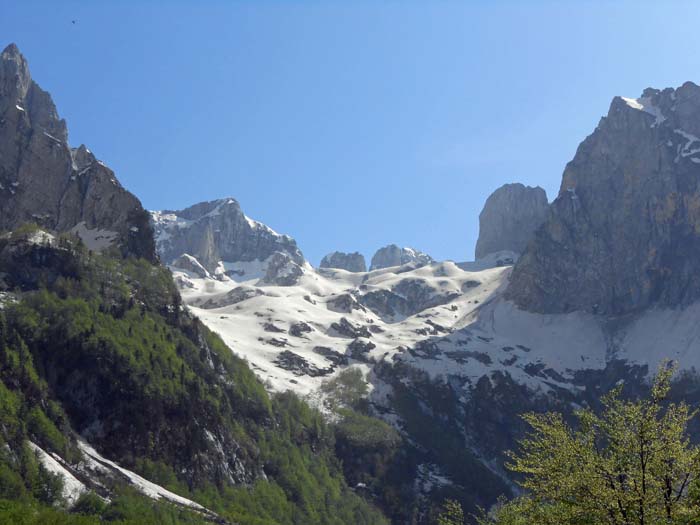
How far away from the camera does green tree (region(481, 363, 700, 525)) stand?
28.9 meters

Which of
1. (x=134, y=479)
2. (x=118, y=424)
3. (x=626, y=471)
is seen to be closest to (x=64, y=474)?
(x=134, y=479)

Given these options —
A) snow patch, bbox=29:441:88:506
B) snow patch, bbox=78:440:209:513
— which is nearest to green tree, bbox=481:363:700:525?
snow patch, bbox=29:441:88:506

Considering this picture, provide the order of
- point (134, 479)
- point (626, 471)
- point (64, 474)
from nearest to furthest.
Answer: point (626, 471) < point (64, 474) < point (134, 479)

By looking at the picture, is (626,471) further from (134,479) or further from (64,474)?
(134,479)

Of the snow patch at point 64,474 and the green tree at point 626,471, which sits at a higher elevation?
the green tree at point 626,471

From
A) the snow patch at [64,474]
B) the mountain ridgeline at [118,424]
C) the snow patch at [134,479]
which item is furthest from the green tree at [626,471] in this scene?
the snow patch at [134,479]

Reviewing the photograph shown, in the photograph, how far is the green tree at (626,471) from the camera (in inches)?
1137

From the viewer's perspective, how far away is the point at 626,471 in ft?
98.3

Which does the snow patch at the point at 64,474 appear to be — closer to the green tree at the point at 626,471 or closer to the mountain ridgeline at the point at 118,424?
the mountain ridgeline at the point at 118,424

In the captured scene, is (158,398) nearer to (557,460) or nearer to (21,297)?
(21,297)

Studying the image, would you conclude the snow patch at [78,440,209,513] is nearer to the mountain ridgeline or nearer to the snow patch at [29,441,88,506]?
the mountain ridgeline

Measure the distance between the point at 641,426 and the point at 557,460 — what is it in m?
3.89

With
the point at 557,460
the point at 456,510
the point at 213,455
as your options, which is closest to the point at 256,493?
the point at 213,455

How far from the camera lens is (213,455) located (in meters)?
171
